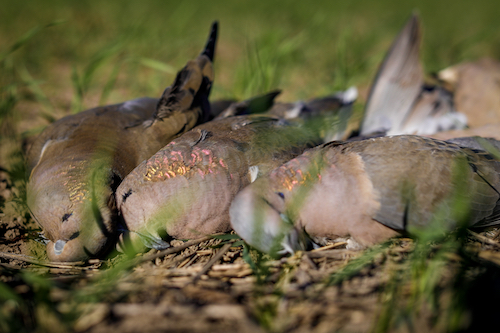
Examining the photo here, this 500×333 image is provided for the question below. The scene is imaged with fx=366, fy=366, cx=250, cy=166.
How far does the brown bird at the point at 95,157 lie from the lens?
1.81m

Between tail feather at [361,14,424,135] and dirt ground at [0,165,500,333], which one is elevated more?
tail feather at [361,14,424,135]

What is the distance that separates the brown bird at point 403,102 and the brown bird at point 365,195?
1.28 m

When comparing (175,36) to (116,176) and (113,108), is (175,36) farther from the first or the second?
(116,176)

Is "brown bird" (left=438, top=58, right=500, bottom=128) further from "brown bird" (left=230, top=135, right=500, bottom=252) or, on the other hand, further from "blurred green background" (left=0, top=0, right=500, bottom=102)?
"brown bird" (left=230, top=135, right=500, bottom=252)

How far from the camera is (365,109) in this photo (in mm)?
3234

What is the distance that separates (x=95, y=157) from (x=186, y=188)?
56 centimetres

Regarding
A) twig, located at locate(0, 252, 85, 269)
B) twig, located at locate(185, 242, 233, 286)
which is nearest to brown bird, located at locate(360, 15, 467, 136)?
twig, located at locate(185, 242, 233, 286)

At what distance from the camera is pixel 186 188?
6.29 feet

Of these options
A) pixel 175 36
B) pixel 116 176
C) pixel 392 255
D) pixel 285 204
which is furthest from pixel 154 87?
pixel 392 255

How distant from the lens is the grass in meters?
1.48

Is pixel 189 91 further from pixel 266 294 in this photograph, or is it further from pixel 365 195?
pixel 266 294

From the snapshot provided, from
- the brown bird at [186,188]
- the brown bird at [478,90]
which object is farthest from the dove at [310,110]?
the brown bird at [478,90]

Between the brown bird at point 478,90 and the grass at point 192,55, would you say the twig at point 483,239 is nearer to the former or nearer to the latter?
the grass at point 192,55

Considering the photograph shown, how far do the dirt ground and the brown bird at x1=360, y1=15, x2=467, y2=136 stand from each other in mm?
1514
